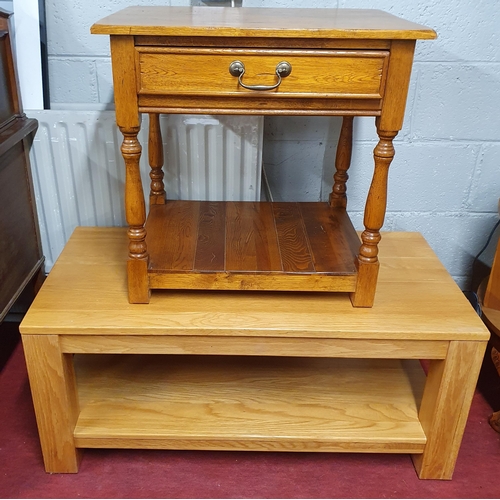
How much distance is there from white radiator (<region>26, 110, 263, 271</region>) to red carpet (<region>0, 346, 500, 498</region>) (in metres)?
0.61

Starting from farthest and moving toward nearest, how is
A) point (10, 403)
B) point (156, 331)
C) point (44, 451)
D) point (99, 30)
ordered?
point (10, 403)
point (44, 451)
point (156, 331)
point (99, 30)

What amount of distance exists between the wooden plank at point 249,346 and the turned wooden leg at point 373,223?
4.0 inches

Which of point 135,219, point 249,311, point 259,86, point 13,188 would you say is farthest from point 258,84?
point 13,188

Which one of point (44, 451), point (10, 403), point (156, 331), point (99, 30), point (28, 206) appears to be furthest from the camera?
point (28, 206)

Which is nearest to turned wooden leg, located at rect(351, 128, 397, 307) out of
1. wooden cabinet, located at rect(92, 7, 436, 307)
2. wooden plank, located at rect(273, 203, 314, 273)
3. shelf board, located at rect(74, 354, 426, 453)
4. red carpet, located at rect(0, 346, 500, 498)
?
wooden cabinet, located at rect(92, 7, 436, 307)

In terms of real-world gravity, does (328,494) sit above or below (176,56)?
below

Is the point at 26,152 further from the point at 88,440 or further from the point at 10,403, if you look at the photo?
the point at 88,440

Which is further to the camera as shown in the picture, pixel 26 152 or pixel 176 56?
pixel 26 152

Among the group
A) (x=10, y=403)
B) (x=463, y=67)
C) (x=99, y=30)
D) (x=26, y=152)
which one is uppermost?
(x=99, y=30)

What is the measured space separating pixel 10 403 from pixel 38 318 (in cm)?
45

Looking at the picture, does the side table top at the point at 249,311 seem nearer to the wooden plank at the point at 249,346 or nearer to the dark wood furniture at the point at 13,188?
the wooden plank at the point at 249,346

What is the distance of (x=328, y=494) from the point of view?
1.20 meters

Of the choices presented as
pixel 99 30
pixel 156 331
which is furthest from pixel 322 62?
pixel 156 331

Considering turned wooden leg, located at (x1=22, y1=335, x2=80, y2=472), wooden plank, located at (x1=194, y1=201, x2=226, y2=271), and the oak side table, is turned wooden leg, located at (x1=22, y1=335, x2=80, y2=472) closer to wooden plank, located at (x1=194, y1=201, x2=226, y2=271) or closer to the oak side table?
the oak side table
